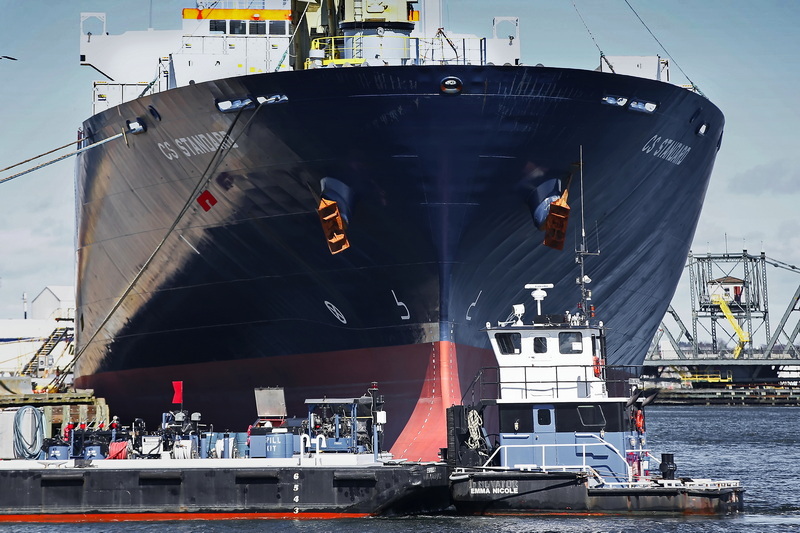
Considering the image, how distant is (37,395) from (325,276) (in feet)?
40.8

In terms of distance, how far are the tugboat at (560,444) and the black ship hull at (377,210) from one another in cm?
336

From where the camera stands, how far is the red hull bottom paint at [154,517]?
21344mm

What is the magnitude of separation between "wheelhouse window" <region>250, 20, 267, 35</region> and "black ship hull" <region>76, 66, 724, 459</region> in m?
8.40

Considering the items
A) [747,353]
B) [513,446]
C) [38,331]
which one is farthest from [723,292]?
[513,446]

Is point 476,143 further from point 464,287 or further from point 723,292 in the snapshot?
point 723,292

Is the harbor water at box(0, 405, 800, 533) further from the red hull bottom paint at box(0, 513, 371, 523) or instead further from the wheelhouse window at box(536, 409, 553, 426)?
the wheelhouse window at box(536, 409, 553, 426)

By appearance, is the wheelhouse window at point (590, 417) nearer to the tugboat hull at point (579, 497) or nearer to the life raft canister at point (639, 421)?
the life raft canister at point (639, 421)

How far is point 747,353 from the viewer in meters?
120

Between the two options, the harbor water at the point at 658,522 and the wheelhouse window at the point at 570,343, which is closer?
the harbor water at the point at 658,522

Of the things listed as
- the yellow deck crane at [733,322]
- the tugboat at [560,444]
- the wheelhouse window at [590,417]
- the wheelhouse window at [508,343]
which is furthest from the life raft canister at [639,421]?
the yellow deck crane at [733,322]

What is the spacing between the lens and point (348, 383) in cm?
2673

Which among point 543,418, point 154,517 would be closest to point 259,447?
point 154,517

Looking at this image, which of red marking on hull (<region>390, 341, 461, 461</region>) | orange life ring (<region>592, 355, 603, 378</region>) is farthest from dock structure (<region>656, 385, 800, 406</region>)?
orange life ring (<region>592, 355, 603, 378</region>)

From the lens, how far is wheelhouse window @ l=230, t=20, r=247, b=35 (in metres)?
36.7
